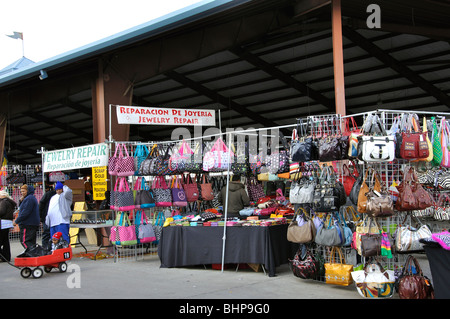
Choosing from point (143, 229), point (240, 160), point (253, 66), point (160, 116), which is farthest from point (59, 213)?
point (253, 66)

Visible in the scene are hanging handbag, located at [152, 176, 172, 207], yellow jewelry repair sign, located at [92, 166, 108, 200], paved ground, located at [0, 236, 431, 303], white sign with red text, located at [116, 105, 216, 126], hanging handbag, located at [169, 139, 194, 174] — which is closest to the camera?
paved ground, located at [0, 236, 431, 303]

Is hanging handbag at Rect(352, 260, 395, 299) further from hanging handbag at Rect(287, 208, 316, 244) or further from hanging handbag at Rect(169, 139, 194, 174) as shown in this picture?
hanging handbag at Rect(169, 139, 194, 174)

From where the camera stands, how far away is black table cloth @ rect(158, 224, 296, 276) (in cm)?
813

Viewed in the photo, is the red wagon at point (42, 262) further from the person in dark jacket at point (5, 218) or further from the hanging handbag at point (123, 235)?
the person in dark jacket at point (5, 218)

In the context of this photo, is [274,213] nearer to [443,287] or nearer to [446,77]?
[443,287]

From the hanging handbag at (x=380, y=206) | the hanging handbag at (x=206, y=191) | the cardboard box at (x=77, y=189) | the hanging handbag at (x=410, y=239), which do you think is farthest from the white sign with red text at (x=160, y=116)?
the cardboard box at (x=77, y=189)

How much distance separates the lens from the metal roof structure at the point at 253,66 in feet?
41.8

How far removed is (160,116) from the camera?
1093 centimetres

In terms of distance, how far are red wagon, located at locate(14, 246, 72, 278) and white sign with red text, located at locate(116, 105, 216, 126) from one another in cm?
323

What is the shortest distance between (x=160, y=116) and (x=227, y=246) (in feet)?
12.5

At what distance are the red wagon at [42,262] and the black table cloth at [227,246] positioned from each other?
1871 millimetres

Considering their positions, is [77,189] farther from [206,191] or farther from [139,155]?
[206,191]

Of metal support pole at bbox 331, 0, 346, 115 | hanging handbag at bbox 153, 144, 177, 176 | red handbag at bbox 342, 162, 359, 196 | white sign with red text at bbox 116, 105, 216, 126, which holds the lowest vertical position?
red handbag at bbox 342, 162, 359, 196

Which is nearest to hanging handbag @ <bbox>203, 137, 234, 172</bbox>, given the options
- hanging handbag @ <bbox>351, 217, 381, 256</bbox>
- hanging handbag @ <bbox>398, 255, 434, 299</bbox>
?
hanging handbag @ <bbox>351, 217, 381, 256</bbox>
